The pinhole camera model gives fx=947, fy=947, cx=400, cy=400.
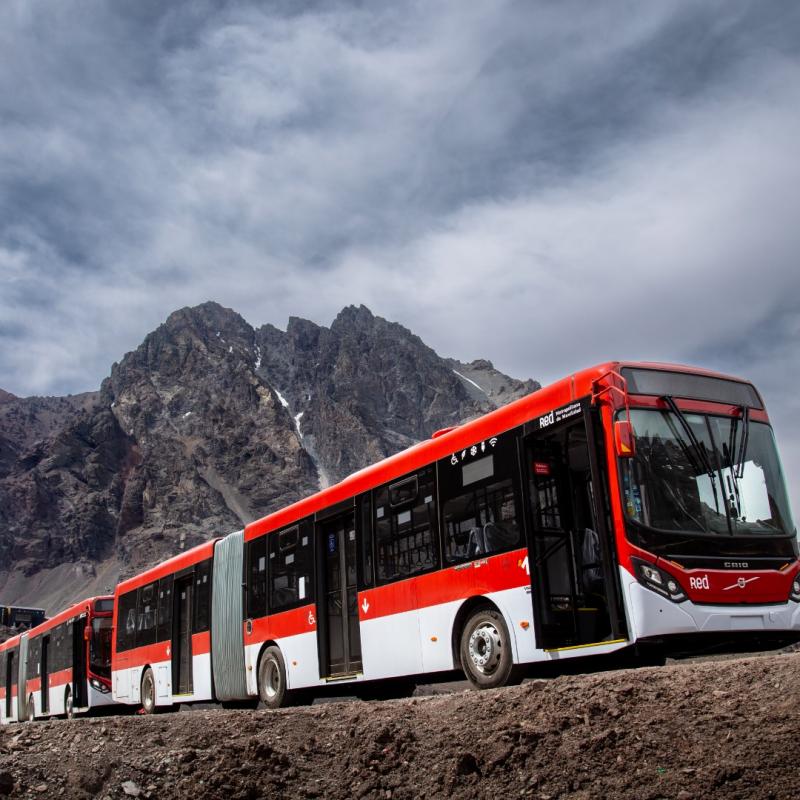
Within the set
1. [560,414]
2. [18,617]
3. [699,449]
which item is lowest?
[699,449]

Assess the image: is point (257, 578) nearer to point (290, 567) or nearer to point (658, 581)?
point (290, 567)

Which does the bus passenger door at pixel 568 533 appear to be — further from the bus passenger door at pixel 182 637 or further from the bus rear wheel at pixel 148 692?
the bus rear wheel at pixel 148 692

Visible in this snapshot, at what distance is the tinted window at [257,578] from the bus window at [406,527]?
13.6ft

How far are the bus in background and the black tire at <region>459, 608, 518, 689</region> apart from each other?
150 feet

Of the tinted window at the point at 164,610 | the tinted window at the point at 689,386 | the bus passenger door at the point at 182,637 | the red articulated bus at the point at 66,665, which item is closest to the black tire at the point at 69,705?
the red articulated bus at the point at 66,665

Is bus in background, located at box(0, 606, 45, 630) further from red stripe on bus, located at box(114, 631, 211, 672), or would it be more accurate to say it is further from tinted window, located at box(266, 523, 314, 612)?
tinted window, located at box(266, 523, 314, 612)

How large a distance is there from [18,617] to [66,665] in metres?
25.3

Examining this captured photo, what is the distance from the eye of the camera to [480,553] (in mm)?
10953

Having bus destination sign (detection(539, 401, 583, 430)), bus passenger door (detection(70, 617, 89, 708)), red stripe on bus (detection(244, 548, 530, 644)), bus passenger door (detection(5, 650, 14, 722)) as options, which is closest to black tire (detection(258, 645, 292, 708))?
red stripe on bus (detection(244, 548, 530, 644))

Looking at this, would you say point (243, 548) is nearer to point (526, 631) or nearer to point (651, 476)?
point (526, 631)

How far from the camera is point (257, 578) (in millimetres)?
16812

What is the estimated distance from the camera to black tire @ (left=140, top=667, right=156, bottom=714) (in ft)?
68.8

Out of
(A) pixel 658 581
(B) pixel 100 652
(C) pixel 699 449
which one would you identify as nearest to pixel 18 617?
(B) pixel 100 652

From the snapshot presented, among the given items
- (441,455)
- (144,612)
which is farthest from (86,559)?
(441,455)
